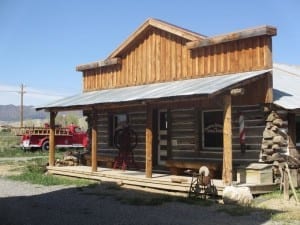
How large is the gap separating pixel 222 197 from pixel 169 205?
1397 millimetres

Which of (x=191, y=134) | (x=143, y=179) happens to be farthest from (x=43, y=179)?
(x=191, y=134)

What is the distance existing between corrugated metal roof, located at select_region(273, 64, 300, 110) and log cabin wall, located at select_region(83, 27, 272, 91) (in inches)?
43.1

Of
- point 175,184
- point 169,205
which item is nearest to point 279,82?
point 175,184

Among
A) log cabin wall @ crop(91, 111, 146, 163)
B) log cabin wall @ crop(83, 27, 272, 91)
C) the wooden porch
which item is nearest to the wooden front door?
log cabin wall @ crop(91, 111, 146, 163)

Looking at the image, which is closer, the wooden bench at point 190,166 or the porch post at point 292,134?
the porch post at point 292,134

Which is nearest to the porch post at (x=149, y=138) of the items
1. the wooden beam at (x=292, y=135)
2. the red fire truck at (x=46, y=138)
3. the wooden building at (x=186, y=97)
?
the wooden building at (x=186, y=97)

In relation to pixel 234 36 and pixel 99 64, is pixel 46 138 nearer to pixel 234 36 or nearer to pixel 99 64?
pixel 99 64

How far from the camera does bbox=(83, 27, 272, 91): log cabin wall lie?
13773 mm

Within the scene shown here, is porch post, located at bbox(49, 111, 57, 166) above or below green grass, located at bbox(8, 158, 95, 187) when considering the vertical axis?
above

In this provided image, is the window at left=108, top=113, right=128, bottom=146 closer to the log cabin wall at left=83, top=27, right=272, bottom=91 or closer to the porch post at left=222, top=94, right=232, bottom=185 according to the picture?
the log cabin wall at left=83, top=27, right=272, bottom=91

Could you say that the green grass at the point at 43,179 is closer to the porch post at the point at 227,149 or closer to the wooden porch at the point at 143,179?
the wooden porch at the point at 143,179

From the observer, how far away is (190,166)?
14.3 meters

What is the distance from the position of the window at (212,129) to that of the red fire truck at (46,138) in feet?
58.4

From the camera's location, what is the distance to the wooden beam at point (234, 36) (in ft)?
43.3
